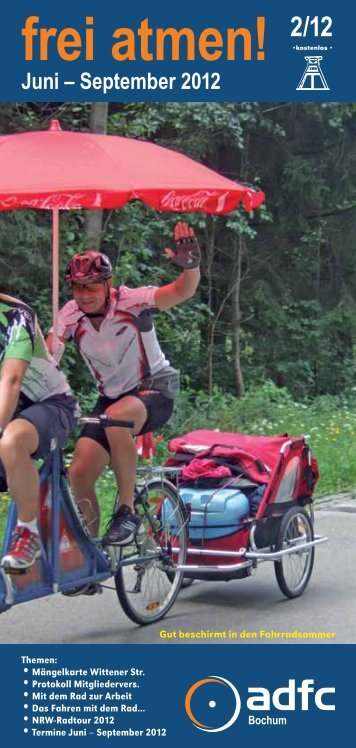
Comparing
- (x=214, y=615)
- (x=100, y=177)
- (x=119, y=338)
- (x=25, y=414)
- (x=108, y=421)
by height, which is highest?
(x=100, y=177)

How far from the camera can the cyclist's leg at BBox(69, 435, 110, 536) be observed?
5.82 metres

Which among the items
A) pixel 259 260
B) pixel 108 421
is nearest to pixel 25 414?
pixel 108 421

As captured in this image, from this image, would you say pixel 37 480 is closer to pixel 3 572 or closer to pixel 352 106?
pixel 3 572

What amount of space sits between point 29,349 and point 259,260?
15.4 meters

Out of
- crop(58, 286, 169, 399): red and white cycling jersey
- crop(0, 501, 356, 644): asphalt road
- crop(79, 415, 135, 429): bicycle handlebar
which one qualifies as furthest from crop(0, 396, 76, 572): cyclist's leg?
crop(0, 501, 356, 644): asphalt road

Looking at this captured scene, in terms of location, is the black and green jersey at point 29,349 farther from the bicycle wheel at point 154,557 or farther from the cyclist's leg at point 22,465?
the bicycle wheel at point 154,557

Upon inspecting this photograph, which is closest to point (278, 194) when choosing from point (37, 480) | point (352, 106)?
point (352, 106)

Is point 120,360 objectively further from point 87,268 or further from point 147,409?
point 87,268

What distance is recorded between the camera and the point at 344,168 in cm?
1978

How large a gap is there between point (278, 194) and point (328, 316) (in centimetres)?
229

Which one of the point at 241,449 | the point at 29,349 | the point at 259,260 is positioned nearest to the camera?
the point at 29,349

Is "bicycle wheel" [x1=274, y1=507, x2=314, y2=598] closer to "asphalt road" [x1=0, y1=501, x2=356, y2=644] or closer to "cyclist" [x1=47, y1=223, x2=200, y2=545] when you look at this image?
"asphalt road" [x1=0, y1=501, x2=356, y2=644]

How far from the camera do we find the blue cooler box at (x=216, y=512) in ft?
20.7

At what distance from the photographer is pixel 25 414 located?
197 inches
